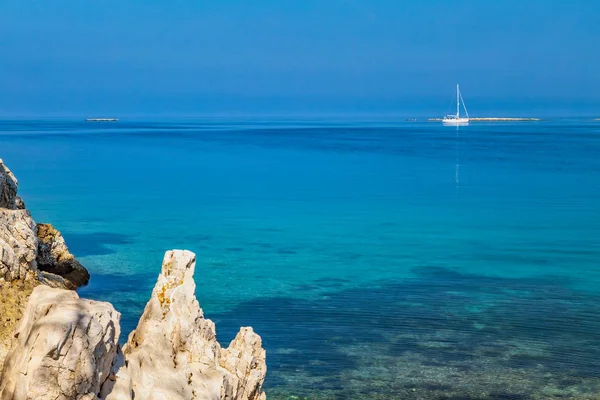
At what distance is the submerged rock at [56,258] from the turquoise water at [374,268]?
42 cm

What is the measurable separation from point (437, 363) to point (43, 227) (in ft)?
30.6

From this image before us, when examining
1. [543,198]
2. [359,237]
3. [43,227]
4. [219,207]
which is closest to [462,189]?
[543,198]

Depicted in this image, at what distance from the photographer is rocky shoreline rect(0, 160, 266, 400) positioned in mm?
6266

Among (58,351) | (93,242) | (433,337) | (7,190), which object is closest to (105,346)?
(58,351)

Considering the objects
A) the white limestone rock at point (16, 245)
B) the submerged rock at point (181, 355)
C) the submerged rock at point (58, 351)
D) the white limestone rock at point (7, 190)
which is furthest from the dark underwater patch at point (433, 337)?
the submerged rock at point (58, 351)

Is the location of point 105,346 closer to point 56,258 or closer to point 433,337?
point 433,337

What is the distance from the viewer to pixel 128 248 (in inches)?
979

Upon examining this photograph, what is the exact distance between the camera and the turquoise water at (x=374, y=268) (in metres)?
13.4

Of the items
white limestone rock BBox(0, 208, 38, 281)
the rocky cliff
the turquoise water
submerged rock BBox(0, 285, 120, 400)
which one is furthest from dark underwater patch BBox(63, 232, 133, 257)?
submerged rock BBox(0, 285, 120, 400)

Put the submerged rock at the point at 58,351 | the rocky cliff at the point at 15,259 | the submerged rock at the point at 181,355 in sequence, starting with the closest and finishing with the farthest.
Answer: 1. the submerged rock at the point at 58,351
2. the submerged rock at the point at 181,355
3. the rocky cliff at the point at 15,259

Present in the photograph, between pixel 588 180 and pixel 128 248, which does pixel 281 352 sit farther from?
pixel 588 180

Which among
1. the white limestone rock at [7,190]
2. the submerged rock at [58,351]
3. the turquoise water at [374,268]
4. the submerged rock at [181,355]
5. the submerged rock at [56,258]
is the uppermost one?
the white limestone rock at [7,190]

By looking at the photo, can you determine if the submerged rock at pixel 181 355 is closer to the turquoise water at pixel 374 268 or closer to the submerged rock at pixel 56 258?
the turquoise water at pixel 374 268

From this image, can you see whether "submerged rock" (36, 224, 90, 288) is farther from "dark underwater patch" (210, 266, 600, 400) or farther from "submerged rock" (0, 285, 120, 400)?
"submerged rock" (0, 285, 120, 400)
